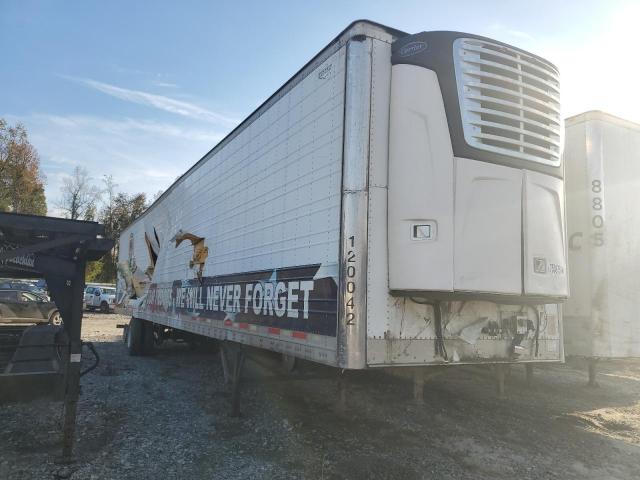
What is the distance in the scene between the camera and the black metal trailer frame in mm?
4496

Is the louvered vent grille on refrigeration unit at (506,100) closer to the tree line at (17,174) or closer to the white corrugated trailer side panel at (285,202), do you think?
the white corrugated trailer side panel at (285,202)

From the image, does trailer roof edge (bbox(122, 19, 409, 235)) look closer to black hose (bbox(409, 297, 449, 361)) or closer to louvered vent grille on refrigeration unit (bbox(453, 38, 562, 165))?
louvered vent grille on refrigeration unit (bbox(453, 38, 562, 165))

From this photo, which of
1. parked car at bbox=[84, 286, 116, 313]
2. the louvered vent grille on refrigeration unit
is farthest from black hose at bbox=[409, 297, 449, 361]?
parked car at bbox=[84, 286, 116, 313]

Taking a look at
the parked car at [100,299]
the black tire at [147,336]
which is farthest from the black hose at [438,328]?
the parked car at [100,299]

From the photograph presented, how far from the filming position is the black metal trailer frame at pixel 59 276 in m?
4.50

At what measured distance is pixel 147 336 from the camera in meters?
11.2

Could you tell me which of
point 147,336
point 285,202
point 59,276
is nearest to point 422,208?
point 285,202

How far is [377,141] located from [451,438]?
323 cm

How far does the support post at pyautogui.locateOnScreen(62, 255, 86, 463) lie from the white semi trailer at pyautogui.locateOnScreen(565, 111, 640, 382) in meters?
5.95

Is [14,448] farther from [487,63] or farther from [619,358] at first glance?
[619,358]

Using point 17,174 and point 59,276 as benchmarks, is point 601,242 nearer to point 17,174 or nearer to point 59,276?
point 59,276

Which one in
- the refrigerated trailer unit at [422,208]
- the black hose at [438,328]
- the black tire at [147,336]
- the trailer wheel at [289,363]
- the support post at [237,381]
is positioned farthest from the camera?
the black tire at [147,336]

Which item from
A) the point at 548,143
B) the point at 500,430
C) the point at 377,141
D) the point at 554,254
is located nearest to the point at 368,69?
the point at 377,141

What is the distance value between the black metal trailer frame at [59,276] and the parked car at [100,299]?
23120 mm
